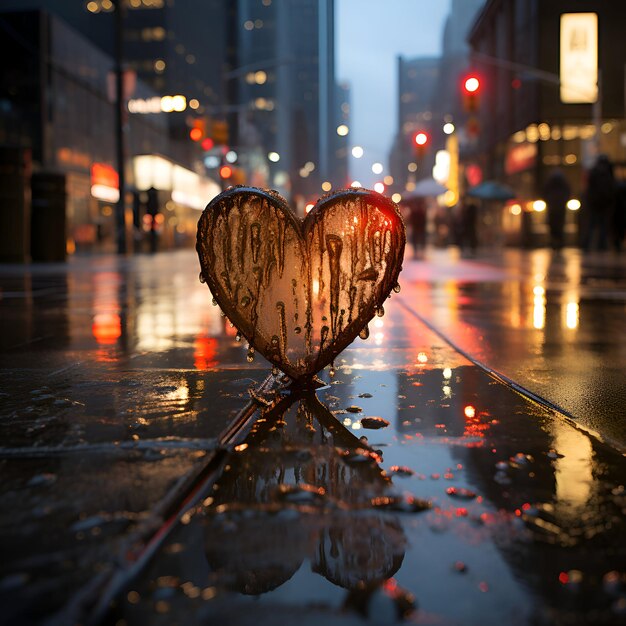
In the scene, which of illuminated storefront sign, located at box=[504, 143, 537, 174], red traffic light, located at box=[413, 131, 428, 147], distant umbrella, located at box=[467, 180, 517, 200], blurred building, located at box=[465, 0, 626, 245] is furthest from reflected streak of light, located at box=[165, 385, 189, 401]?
illuminated storefront sign, located at box=[504, 143, 537, 174]

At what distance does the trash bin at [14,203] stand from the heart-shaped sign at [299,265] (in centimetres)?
2180

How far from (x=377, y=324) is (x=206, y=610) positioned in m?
6.65

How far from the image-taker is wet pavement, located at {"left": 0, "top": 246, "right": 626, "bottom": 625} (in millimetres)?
1769

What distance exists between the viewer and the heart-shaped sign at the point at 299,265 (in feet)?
13.3

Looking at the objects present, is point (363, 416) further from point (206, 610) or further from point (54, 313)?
point (54, 313)

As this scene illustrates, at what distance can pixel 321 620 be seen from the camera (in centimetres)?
168

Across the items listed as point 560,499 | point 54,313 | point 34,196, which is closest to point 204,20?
point 34,196

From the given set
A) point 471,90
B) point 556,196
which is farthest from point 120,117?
point 556,196

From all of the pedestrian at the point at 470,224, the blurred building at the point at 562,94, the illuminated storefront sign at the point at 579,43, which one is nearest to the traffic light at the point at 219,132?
the pedestrian at the point at 470,224

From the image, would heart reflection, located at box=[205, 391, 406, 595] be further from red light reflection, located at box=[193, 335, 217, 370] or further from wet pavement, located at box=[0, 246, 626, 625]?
red light reflection, located at box=[193, 335, 217, 370]

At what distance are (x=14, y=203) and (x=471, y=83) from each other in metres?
14.3

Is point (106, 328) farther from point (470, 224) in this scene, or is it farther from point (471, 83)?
point (470, 224)

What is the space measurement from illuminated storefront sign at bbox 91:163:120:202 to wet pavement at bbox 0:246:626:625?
3973 cm

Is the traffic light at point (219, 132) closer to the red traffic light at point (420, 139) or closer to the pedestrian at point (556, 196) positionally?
the red traffic light at point (420, 139)
